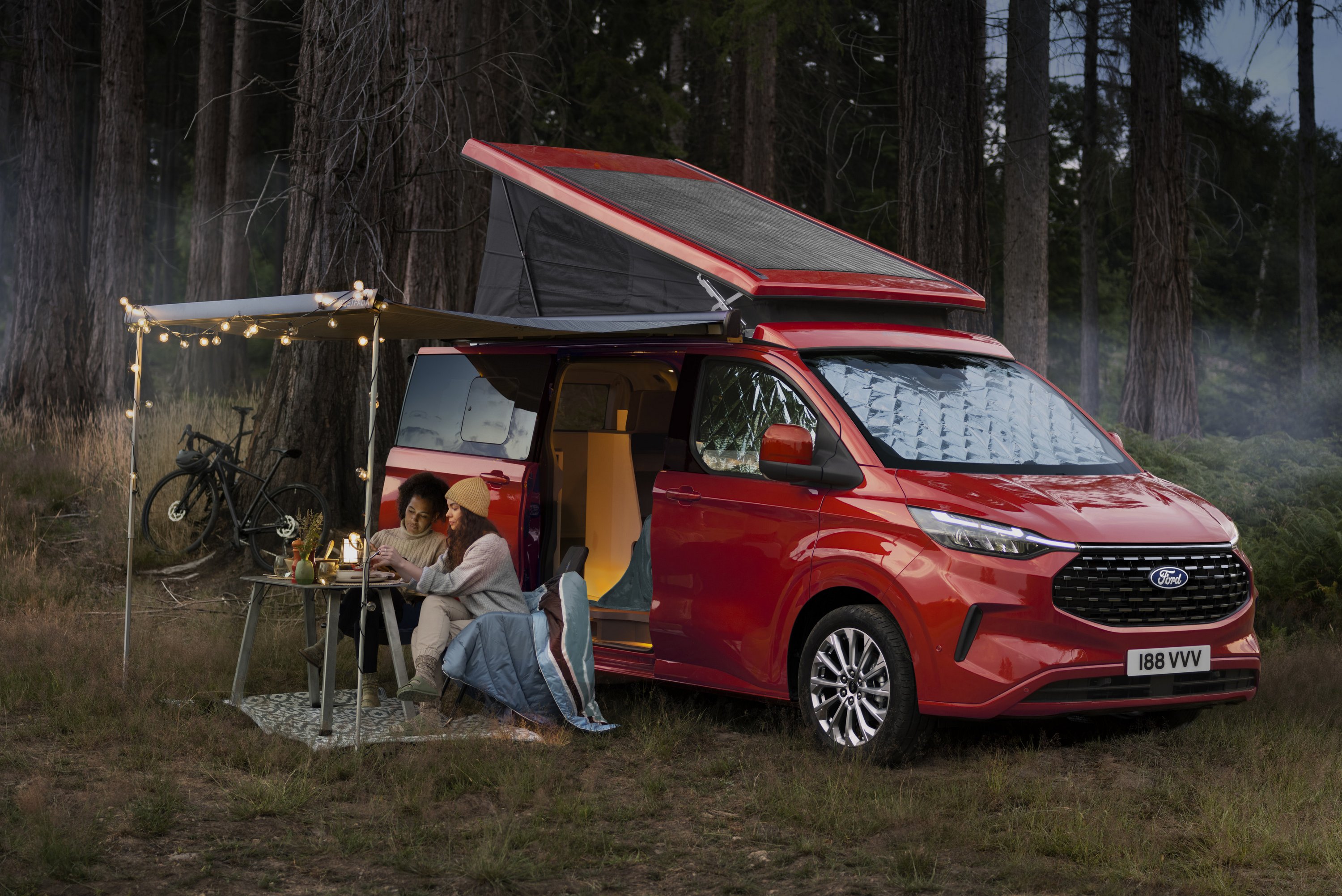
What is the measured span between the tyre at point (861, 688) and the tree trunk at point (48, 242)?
13.9 metres

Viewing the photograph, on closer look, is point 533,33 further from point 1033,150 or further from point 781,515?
point 781,515

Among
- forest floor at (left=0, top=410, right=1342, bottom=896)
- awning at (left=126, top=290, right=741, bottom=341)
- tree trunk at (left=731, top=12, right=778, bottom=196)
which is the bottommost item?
forest floor at (left=0, top=410, right=1342, bottom=896)

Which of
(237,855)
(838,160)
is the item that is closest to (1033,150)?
(237,855)

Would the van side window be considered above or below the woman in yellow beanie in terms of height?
above

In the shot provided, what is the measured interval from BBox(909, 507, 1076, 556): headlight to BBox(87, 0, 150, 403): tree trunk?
14.8 m

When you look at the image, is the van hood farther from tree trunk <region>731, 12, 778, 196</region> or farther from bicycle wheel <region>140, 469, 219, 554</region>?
tree trunk <region>731, 12, 778, 196</region>

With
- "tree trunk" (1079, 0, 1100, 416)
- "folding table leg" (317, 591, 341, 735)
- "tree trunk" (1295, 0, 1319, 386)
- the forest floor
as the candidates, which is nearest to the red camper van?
the forest floor

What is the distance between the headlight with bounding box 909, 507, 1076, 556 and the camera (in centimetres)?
655

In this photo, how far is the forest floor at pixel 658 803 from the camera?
5438 mm

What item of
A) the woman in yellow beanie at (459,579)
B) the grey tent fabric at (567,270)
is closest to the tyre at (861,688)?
the woman in yellow beanie at (459,579)

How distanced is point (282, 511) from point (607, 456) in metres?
3.76

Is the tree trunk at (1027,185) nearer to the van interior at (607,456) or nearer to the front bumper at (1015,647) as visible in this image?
the van interior at (607,456)

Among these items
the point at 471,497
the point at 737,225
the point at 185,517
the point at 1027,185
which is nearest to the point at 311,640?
the point at 471,497

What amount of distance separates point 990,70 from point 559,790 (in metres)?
21.4
